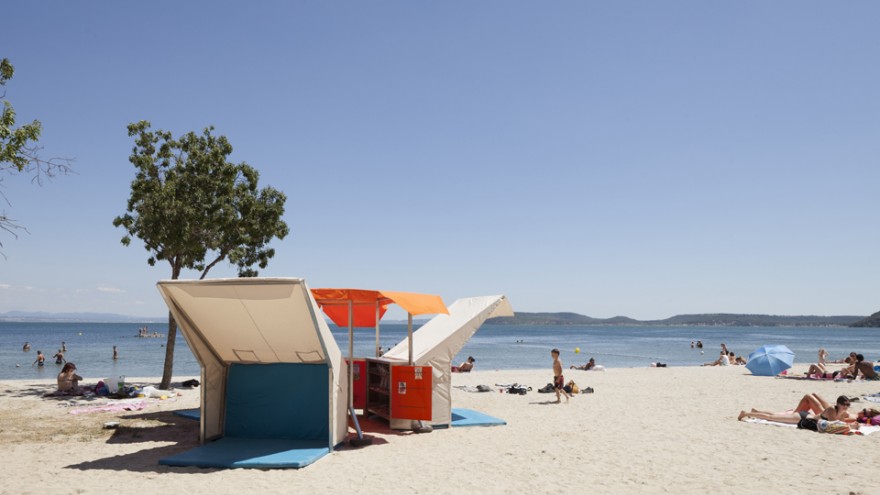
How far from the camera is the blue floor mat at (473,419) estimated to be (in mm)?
11645

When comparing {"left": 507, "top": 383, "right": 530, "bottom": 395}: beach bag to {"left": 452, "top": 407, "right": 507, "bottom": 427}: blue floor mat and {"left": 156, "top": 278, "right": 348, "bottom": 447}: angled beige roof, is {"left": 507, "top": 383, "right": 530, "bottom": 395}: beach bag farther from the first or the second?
{"left": 156, "top": 278, "right": 348, "bottom": 447}: angled beige roof

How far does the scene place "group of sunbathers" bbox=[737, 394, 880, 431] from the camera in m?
11.0

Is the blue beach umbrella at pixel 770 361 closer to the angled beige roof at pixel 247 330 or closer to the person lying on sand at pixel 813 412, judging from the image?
the person lying on sand at pixel 813 412

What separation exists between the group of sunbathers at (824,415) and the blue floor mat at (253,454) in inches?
330

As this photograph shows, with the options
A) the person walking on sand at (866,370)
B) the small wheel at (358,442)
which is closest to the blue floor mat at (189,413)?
the small wheel at (358,442)

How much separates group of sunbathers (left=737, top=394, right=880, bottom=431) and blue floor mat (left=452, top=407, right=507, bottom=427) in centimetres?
485

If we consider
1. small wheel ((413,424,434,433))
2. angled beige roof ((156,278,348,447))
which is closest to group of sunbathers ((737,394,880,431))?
small wheel ((413,424,434,433))

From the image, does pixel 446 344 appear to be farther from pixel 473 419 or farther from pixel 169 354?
pixel 169 354

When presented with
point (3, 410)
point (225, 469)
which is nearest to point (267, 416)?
point (225, 469)

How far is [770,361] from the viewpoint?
22906mm

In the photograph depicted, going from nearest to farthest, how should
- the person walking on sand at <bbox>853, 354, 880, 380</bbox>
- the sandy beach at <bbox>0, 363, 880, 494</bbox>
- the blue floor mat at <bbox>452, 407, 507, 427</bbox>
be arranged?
the sandy beach at <bbox>0, 363, 880, 494</bbox> < the blue floor mat at <bbox>452, 407, 507, 427</bbox> < the person walking on sand at <bbox>853, 354, 880, 380</bbox>

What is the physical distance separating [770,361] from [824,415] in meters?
12.8

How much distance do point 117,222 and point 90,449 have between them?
8824 mm

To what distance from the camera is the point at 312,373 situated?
993 cm
